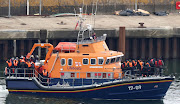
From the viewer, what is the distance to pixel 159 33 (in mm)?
52438

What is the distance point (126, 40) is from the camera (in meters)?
52.1

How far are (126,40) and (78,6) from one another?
8.78 m

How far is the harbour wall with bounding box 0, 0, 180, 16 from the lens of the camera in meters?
57.4

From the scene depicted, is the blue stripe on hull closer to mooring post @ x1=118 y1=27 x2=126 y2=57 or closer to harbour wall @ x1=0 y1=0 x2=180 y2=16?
mooring post @ x1=118 y1=27 x2=126 y2=57

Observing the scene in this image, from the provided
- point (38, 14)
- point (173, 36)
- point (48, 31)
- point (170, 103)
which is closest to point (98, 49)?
point (170, 103)

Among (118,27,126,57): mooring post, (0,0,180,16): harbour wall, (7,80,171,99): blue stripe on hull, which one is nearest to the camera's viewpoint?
(7,80,171,99): blue stripe on hull

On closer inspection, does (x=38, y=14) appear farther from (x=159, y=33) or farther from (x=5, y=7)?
(x=159, y=33)

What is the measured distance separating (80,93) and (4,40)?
628 inches

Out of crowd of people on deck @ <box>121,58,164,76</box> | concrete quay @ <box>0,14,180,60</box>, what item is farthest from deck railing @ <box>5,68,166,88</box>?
concrete quay @ <box>0,14,180,60</box>

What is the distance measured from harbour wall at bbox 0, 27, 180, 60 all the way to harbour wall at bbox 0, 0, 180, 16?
768 centimetres

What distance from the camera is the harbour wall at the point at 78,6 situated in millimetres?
57375

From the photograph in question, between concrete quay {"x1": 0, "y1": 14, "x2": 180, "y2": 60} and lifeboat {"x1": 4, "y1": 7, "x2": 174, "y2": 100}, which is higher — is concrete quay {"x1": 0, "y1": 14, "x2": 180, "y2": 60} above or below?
above

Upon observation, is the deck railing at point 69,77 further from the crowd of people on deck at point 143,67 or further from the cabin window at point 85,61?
the cabin window at point 85,61

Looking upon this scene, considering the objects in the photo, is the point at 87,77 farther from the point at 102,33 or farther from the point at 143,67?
the point at 102,33
